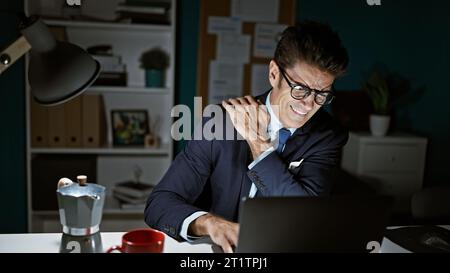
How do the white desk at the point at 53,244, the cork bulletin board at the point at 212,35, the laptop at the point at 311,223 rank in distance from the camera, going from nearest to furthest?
the laptop at the point at 311,223
the white desk at the point at 53,244
the cork bulletin board at the point at 212,35

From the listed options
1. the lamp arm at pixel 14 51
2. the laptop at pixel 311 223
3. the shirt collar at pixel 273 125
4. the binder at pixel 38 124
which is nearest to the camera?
the laptop at pixel 311 223

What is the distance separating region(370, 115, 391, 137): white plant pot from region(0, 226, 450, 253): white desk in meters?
1.65

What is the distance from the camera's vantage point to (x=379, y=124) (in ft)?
8.91

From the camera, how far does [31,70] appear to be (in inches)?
37.7

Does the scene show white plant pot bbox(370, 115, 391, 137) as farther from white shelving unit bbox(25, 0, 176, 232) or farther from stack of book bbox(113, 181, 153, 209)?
stack of book bbox(113, 181, 153, 209)

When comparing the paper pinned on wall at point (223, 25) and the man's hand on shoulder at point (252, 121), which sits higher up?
the paper pinned on wall at point (223, 25)

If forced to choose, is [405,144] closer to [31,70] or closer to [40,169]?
[40,169]

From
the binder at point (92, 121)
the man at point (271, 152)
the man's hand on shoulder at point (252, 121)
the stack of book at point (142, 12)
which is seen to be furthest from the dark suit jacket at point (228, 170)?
the stack of book at point (142, 12)

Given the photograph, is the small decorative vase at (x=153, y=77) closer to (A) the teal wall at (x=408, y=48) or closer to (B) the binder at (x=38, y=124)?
(B) the binder at (x=38, y=124)

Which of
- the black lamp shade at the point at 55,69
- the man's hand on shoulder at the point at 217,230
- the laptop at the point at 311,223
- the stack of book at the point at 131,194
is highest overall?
the black lamp shade at the point at 55,69

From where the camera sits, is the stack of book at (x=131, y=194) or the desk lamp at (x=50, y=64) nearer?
the desk lamp at (x=50, y=64)

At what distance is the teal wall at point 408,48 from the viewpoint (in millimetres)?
2844

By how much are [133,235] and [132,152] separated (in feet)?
5.50

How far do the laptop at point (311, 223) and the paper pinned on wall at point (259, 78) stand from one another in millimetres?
2023
